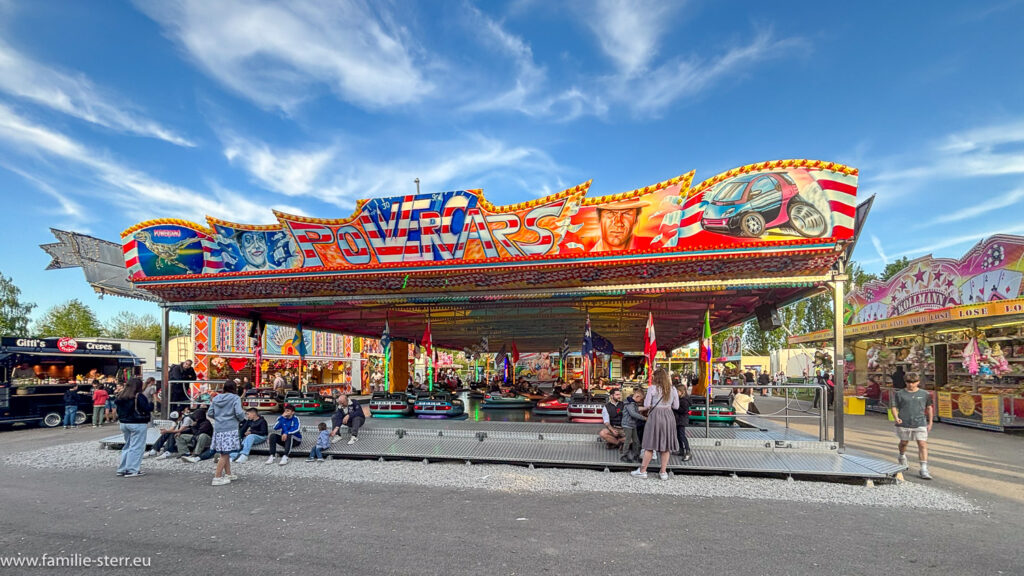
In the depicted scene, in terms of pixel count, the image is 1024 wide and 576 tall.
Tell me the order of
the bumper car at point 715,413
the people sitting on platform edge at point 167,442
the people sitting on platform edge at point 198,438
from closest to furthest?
1. the people sitting on platform edge at point 198,438
2. the people sitting on platform edge at point 167,442
3. the bumper car at point 715,413

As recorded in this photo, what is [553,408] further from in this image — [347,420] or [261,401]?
[261,401]

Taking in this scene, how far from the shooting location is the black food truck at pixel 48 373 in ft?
55.7

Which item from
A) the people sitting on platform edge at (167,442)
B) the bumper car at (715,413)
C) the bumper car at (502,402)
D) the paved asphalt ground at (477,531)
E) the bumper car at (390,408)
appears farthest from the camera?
the bumper car at (502,402)

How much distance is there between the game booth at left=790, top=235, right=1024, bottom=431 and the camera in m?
15.7

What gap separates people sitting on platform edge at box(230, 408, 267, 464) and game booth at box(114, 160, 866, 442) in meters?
3.17

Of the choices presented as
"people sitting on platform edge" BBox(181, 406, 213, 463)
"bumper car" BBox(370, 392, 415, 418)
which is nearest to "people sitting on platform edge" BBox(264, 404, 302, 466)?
"people sitting on platform edge" BBox(181, 406, 213, 463)

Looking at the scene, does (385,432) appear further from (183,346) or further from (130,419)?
(183,346)

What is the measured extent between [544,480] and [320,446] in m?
4.58

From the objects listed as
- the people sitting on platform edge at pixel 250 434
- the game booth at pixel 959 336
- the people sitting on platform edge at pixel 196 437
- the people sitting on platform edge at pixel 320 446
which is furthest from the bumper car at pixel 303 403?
the game booth at pixel 959 336

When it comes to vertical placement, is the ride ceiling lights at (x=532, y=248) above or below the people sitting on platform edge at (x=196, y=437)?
above

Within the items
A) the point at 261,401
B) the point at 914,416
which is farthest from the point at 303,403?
the point at 914,416

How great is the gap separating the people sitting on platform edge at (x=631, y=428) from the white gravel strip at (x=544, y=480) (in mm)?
388

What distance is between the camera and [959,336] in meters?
18.2

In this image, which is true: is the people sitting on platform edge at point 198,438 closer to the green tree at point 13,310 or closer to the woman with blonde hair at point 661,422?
the woman with blonde hair at point 661,422
